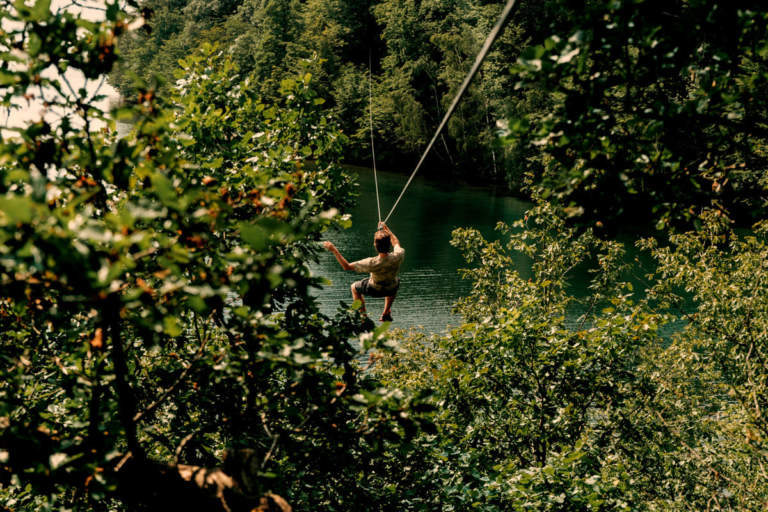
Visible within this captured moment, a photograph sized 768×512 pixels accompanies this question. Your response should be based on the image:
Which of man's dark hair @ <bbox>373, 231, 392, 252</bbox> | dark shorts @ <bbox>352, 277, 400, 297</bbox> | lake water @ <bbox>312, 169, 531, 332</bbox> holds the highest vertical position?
man's dark hair @ <bbox>373, 231, 392, 252</bbox>

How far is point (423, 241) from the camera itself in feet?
92.9

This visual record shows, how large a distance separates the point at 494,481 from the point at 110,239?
456 cm

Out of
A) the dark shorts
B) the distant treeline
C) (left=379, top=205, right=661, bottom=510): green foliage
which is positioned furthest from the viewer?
the distant treeline

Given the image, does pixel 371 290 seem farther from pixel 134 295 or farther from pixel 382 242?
pixel 134 295

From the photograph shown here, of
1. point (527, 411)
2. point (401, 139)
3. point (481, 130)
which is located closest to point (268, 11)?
point (401, 139)

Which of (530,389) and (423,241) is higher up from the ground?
(530,389)

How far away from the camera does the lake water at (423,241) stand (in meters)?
20.9

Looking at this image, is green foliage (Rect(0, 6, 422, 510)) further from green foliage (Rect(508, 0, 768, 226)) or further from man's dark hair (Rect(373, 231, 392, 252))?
man's dark hair (Rect(373, 231, 392, 252))

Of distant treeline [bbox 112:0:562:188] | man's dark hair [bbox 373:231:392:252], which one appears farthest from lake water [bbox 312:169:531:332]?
man's dark hair [bbox 373:231:392:252]

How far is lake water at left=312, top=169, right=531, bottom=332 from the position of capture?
20891 millimetres

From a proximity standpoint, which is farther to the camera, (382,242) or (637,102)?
(382,242)

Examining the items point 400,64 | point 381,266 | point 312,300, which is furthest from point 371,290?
point 400,64

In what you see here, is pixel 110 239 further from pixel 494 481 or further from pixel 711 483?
pixel 711 483

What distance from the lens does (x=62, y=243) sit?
1.60m
